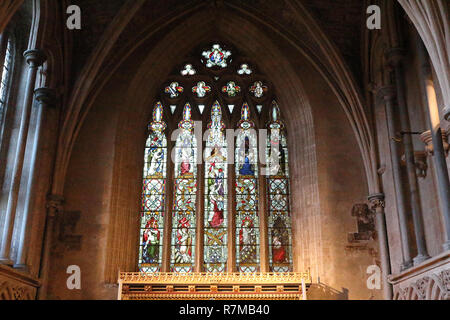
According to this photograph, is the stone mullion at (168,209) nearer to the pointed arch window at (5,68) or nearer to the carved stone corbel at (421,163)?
the pointed arch window at (5,68)

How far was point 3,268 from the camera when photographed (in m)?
9.52

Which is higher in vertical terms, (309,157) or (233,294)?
(309,157)

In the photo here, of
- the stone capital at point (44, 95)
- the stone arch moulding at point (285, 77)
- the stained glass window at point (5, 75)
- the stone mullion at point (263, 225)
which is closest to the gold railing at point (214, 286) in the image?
the stone arch moulding at point (285, 77)

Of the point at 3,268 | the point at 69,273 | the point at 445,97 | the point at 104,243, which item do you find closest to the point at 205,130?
the point at 104,243

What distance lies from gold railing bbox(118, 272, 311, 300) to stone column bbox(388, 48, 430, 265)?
2.72 meters

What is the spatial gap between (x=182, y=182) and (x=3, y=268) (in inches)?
207

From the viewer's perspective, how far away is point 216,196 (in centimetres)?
1366

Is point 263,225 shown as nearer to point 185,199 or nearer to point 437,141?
point 185,199

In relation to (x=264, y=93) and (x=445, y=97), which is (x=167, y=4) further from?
(x=445, y=97)

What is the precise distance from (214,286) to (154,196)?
2.97m

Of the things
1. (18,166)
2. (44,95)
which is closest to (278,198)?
(44,95)

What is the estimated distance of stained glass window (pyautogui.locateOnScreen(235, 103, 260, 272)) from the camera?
13058mm

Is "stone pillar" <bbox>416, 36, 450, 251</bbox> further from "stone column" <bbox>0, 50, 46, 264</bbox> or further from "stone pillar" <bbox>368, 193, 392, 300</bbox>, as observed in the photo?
"stone column" <bbox>0, 50, 46, 264</bbox>

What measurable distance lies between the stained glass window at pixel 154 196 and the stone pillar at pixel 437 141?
21.7 feet
